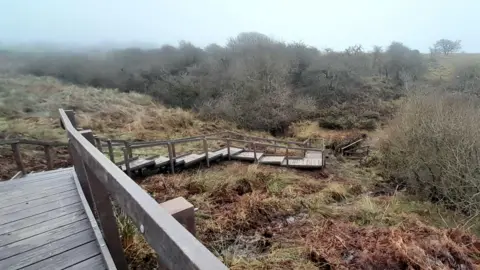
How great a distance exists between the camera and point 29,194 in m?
3.45

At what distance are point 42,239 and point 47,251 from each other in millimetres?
237

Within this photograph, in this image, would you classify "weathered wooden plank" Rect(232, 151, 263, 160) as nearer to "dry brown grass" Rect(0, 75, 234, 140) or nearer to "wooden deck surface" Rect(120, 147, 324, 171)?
"wooden deck surface" Rect(120, 147, 324, 171)

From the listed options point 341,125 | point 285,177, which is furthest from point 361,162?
point 341,125

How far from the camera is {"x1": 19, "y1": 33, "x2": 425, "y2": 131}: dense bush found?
64.1 feet

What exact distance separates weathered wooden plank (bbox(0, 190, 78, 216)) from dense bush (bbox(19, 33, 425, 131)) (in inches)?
614

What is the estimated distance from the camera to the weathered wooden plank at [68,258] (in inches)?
79.4

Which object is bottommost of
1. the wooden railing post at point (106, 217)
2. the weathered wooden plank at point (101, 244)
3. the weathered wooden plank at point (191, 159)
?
the weathered wooden plank at point (191, 159)

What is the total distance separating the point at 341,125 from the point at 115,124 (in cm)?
1449

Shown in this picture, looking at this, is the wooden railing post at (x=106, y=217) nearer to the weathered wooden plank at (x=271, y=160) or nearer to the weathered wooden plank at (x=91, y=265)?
the weathered wooden plank at (x=91, y=265)

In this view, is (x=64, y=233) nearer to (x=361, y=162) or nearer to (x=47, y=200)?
(x=47, y=200)

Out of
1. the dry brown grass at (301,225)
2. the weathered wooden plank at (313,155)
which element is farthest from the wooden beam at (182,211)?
the weathered wooden plank at (313,155)

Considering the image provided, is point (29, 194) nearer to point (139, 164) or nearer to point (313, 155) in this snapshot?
point (139, 164)

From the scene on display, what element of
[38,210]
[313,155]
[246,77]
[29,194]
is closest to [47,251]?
[38,210]

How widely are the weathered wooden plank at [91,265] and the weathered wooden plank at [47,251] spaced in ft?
0.88
